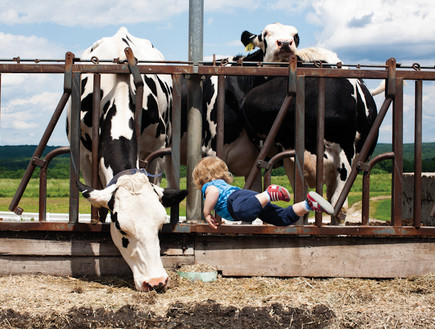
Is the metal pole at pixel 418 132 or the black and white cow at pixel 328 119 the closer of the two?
the metal pole at pixel 418 132

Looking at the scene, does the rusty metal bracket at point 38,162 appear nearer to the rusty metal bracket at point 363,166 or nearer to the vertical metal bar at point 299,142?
the vertical metal bar at point 299,142

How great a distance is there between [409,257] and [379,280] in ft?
1.16

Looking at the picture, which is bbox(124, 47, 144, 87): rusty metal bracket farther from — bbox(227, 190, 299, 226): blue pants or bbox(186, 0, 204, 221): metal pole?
bbox(227, 190, 299, 226): blue pants

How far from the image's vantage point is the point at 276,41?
784 cm

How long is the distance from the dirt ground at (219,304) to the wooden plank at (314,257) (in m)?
0.15

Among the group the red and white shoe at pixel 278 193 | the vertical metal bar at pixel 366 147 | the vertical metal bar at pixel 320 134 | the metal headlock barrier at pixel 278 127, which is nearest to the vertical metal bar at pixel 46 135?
the metal headlock barrier at pixel 278 127

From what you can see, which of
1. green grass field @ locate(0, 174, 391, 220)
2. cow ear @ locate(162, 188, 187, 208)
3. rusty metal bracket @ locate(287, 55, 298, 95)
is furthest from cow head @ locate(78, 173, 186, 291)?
green grass field @ locate(0, 174, 391, 220)

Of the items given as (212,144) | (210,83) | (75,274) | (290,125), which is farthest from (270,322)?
(210,83)

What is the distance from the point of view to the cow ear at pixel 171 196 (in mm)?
5035

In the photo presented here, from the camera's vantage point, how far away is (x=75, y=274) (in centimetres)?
544

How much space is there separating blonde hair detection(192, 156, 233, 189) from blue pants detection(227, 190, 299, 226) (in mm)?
311

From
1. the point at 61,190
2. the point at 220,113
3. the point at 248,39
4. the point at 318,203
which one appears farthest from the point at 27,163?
the point at 318,203

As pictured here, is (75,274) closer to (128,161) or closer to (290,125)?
(128,161)

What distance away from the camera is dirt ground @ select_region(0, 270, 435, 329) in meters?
→ 4.11
